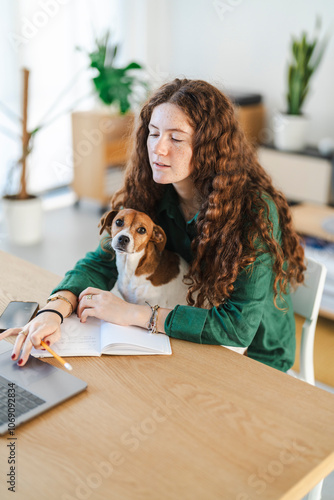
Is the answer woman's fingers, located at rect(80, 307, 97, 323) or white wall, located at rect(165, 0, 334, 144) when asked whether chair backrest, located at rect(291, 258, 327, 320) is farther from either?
white wall, located at rect(165, 0, 334, 144)

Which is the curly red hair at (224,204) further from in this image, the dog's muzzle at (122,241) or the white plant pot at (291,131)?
the white plant pot at (291,131)

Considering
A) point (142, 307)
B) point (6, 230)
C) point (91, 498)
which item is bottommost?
point (6, 230)

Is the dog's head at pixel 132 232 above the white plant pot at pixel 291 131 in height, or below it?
below

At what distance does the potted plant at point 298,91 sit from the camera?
12.3 ft

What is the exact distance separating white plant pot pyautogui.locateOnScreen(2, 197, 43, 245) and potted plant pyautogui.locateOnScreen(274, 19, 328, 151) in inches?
70.5

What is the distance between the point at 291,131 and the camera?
3.91 metres

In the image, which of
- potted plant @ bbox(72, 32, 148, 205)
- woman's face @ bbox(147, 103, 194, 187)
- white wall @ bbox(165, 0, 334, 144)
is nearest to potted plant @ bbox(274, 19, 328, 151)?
white wall @ bbox(165, 0, 334, 144)

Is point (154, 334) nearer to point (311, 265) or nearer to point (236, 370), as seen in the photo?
point (236, 370)

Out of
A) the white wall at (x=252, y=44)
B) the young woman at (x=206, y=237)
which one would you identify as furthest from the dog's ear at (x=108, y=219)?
the white wall at (x=252, y=44)

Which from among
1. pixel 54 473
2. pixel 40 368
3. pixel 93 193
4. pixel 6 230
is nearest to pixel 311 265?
pixel 40 368

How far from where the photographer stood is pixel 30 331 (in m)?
1.23

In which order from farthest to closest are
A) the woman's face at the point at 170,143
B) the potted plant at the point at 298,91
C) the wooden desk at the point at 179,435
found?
the potted plant at the point at 298,91 < the woman's face at the point at 170,143 < the wooden desk at the point at 179,435

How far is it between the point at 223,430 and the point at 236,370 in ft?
0.64

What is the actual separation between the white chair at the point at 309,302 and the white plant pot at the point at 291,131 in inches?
99.3
